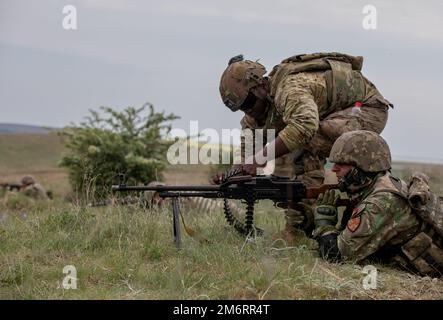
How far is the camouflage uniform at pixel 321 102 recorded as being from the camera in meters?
6.09

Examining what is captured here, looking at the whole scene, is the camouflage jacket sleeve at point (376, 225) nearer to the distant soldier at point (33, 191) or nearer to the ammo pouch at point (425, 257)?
the ammo pouch at point (425, 257)

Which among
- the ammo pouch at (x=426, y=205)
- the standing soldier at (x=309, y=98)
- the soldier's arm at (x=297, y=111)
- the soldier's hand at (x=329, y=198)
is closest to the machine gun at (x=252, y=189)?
the soldier's hand at (x=329, y=198)

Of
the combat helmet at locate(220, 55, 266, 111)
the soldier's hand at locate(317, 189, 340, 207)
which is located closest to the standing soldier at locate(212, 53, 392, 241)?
the combat helmet at locate(220, 55, 266, 111)

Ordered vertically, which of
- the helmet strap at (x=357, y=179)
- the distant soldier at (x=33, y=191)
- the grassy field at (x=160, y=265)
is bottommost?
the distant soldier at (x=33, y=191)

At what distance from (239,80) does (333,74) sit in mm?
841

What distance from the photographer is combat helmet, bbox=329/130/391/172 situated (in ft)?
18.2

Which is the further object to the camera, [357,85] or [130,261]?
[357,85]

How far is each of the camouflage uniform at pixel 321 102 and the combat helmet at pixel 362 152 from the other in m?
0.40
